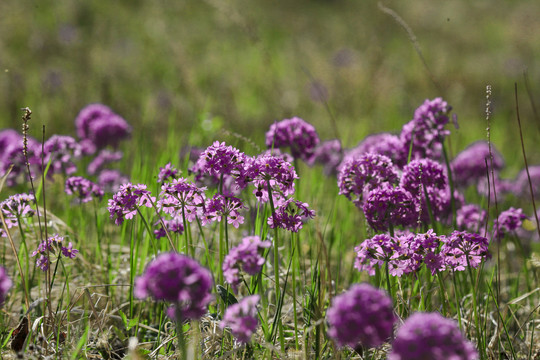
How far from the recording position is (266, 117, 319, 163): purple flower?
3283 millimetres

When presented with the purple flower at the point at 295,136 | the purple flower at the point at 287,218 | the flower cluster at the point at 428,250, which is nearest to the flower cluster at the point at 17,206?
the purple flower at the point at 287,218

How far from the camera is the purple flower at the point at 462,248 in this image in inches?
85.0

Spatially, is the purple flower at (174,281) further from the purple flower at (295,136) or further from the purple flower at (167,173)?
the purple flower at (295,136)

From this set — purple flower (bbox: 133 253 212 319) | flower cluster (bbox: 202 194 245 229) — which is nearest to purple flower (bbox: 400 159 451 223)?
flower cluster (bbox: 202 194 245 229)

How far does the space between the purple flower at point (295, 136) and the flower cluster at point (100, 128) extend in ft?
5.83

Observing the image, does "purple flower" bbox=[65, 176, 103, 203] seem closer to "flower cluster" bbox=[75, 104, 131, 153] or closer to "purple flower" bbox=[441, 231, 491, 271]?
"flower cluster" bbox=[75, 104, 131, 153]

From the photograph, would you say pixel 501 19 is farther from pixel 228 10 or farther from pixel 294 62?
pixel 228 10

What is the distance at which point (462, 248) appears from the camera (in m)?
2.18

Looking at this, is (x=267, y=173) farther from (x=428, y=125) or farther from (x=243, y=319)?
(x=428, y=125)

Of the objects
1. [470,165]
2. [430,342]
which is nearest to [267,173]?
[430,342]

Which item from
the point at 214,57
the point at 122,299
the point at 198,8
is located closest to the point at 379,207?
the point at 122,299

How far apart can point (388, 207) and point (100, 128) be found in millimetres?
2851

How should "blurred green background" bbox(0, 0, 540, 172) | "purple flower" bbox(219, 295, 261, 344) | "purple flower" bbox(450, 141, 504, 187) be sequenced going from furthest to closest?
"blurred green background" bbox(0, 0, 540, 172) < "purple flower" bbox(450, 141, 504, 187) < "purple flower" bbox(219, 295, 261, 344)

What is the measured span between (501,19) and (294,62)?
10414mm
